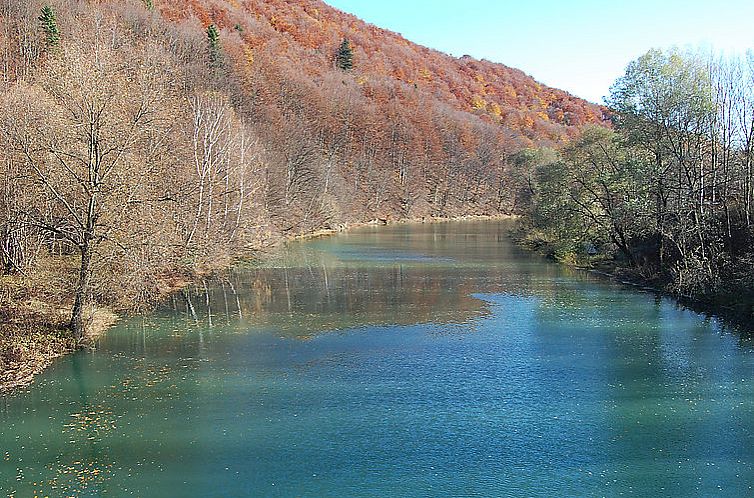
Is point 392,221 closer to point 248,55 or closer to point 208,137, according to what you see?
point 248,55

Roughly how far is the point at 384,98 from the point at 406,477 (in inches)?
3544

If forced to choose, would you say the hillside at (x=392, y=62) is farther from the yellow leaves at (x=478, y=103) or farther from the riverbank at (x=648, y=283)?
the riverbank at (x=648, y=283)

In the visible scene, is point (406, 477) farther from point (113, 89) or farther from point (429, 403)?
point (113, 89)

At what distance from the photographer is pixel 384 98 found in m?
97.1

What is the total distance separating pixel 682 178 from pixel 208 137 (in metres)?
22.2

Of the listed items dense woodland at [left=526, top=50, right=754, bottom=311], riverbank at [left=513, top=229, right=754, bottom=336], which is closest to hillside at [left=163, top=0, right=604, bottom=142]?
riverbank at [left=513, top=229, right=754, bottom=336]

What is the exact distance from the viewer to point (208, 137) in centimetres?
3569

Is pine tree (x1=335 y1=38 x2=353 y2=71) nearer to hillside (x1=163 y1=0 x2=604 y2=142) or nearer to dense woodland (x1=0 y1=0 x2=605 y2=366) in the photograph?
dense woodland (x1=0 y1=0 x2=605 y2=366)

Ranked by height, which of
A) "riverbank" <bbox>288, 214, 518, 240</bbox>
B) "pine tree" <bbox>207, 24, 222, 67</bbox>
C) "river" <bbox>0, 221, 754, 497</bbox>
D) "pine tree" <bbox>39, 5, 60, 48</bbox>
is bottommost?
"river" <bbox>0, 221, 754, 497</bbox>

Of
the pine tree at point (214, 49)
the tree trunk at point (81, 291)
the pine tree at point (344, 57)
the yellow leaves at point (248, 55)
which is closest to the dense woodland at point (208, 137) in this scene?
the tree trunk at point (81, 291)

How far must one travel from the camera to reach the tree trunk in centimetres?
1681

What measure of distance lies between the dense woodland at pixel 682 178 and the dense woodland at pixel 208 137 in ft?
60.0

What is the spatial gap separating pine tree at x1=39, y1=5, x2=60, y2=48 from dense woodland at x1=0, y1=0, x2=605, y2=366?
0.47ft

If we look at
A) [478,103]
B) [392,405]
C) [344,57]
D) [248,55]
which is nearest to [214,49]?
[248,55]
